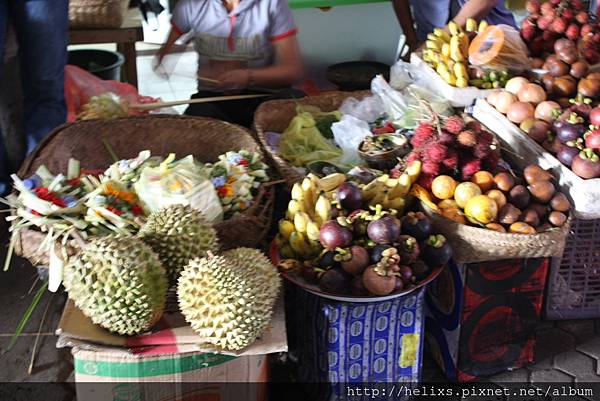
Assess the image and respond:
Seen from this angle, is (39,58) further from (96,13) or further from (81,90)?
(96,13)

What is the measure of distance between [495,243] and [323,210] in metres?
0.57

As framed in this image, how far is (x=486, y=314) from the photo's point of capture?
243cm

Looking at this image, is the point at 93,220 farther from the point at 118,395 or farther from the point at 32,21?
the point at 32,21

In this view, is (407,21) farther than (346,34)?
No

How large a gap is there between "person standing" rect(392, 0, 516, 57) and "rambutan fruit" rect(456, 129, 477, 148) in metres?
1.45

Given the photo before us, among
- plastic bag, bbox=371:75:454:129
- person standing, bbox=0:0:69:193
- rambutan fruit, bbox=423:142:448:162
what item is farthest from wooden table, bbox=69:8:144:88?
rambutan fruit, bbox=423:142:448:162

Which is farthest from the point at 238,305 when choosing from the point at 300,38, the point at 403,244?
the point at 300,38

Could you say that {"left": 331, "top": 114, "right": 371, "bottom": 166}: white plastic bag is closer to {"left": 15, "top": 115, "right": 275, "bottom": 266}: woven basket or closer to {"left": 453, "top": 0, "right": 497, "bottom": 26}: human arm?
{"left": 15, "top": 115, "right": 275, "bottom": 266}: woven basket

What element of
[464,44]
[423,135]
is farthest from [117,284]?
[464,44]

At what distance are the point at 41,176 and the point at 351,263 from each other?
1.20m

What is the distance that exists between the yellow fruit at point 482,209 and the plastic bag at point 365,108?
0.98m

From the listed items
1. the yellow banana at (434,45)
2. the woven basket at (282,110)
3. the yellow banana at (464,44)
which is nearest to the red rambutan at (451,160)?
the woven basket at (282,110)

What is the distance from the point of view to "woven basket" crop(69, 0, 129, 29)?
13.1ft

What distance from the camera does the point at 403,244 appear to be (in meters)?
2.14
